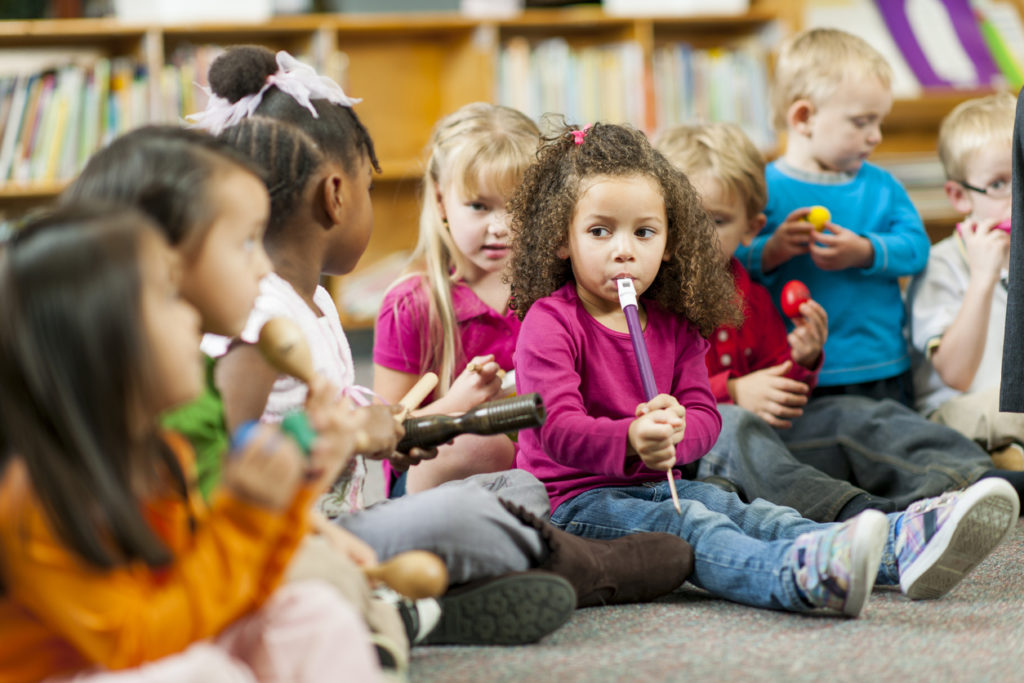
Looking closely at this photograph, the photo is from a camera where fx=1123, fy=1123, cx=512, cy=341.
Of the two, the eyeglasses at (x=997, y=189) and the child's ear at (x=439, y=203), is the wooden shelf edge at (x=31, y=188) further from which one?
the eyeglasses at (x=997, y=189)

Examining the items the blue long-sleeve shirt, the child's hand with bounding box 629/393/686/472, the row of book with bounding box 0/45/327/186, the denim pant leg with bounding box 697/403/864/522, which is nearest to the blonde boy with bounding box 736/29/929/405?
the blue long-sleeve shirt

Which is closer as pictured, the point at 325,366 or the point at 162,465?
the point at 162,465

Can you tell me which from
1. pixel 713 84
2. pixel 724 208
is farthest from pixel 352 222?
pixel 713 84


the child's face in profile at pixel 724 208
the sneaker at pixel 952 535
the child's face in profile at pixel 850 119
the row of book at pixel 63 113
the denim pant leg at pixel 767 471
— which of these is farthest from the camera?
the row of book at pixel 63 113

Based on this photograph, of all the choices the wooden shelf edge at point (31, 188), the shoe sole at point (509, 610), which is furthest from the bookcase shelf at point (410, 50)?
the shoe sole at point (509, 610)

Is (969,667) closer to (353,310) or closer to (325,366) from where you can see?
(325,366)

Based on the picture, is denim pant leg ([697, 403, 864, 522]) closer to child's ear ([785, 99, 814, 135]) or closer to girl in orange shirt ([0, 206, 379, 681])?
child's ear ([785, 99, 814, 135])

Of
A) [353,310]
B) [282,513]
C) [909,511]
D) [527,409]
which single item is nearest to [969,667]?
[909,511]

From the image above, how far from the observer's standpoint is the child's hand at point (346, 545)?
0.92 meters

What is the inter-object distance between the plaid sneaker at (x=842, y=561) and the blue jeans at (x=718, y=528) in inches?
0.6

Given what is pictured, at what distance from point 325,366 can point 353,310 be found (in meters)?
1.74

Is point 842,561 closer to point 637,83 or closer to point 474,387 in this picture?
point 474,387

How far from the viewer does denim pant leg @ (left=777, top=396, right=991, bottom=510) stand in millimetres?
1524

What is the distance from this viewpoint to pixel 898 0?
283 centimetres
